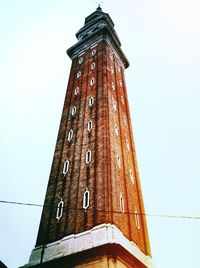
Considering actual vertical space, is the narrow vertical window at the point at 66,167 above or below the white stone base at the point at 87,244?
above

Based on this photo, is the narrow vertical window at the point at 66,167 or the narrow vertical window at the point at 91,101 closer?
the narrow vertical window at the point at 66,167

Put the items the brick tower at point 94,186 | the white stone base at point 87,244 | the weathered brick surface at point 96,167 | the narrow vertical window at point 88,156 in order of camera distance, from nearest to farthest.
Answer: the white stone base at point 87,244 → the brick tower at point 94,186 → the weathered brick surface at point 96,167 → the narrow vertical window at point 88,156

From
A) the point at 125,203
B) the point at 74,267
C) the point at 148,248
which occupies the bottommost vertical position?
the point at 74,267

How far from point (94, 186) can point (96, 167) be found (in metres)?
1.11

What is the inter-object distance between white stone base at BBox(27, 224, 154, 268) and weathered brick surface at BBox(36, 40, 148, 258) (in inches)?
17.2

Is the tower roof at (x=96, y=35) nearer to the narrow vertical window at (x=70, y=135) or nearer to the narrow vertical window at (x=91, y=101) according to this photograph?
the narrow vertical window at (x=91, y=101)

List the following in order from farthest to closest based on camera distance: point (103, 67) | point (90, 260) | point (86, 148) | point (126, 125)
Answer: point (103, 67) < point (126, 125) < point (86, 148) < point (90, 260)

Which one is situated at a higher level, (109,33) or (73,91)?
(109,33)

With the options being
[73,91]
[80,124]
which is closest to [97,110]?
[80,124]

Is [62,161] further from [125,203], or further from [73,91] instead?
[73,91]

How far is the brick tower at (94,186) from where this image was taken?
475 inches

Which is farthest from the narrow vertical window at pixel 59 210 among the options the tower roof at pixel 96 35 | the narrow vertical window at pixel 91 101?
the tower roof at pixel 96 35

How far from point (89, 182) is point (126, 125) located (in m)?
7.02

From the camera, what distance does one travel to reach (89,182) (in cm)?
1479
